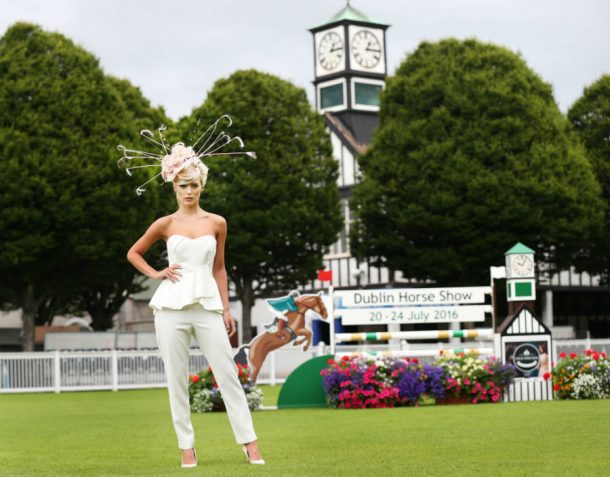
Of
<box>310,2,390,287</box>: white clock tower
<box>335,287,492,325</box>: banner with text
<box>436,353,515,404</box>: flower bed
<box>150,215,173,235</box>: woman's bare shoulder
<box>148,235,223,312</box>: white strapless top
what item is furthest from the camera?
<box>310,2,390,287</box>: white clock tower

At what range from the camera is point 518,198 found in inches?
1602

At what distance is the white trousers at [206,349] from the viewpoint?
9141mm

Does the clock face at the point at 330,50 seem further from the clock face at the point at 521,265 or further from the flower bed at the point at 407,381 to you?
the flower bed at the point at 407,381

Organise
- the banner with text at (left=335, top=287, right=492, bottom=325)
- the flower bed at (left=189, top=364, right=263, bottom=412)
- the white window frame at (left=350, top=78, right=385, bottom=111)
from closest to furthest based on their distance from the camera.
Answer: the banner with text at (left=335, top=287, right=492, bottom=325), the flower bed at (left=189, top=364, right=263, bottom=412), the white window frame at (left=350, top=78, right=385, bottom=111)

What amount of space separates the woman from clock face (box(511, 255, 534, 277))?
1209 centimetres

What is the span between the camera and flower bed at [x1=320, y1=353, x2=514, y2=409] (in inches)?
778

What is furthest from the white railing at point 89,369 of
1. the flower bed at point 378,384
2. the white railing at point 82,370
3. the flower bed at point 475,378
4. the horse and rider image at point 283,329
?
the flower bed at point 378,384

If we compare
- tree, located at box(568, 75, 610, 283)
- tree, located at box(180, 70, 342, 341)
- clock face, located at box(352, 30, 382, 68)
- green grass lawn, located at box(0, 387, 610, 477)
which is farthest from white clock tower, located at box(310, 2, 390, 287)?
green grass lawn, located at box(0, 387, 610, 477)

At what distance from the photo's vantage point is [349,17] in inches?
2179

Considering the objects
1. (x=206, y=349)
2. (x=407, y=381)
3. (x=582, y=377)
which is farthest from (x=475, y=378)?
(x=206, y=349)

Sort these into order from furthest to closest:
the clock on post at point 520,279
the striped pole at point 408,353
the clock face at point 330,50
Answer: the clock face at point 330,50 → the clock on post at point 520,279 → the striped pole at point 408,353

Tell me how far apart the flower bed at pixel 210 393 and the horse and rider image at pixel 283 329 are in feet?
1.77

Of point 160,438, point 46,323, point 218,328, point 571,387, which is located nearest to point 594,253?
point 46,323

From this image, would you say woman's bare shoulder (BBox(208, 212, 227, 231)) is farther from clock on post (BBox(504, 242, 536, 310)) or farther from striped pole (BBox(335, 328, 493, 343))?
clock on post (BBox(504, 242, 536, 310))
